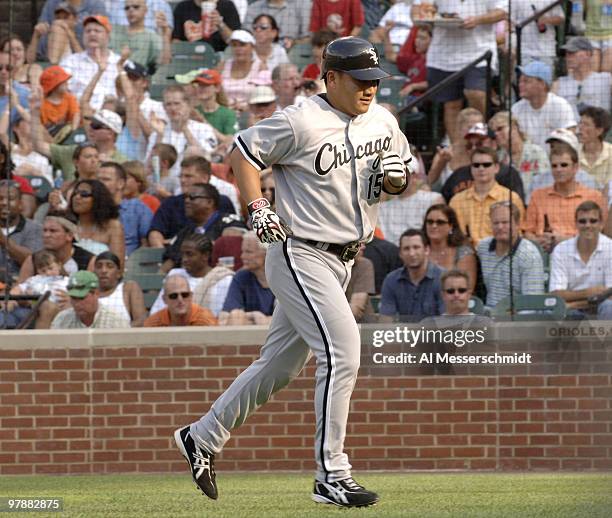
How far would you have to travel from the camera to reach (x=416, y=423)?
8805mm

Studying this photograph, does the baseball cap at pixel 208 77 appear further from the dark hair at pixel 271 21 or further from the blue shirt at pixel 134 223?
the blue shirt at pixel 134 223

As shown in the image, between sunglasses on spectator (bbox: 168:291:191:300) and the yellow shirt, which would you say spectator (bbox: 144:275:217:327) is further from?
the yellow shirt

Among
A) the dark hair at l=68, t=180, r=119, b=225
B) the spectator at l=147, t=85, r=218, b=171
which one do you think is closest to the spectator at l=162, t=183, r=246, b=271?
the dark hair at l=68, t=180, r=119, b=225

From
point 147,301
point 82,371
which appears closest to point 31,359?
point 82,371

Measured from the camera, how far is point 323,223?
5.19m

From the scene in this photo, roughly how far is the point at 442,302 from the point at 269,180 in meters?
1.70

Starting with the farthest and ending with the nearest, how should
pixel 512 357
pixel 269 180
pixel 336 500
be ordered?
pixel 269 180
pixel 512 357
pixel 336 500

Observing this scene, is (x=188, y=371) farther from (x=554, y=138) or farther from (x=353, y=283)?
(x=554, y=138)

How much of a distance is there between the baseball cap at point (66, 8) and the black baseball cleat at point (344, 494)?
24.6 ft

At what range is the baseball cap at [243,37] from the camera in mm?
10883

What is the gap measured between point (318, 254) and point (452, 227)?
3.90 metres

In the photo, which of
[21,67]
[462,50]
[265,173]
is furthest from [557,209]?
[21,67]

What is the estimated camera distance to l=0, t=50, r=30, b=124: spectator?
10562 mm

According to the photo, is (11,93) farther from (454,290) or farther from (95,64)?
(454,290)
